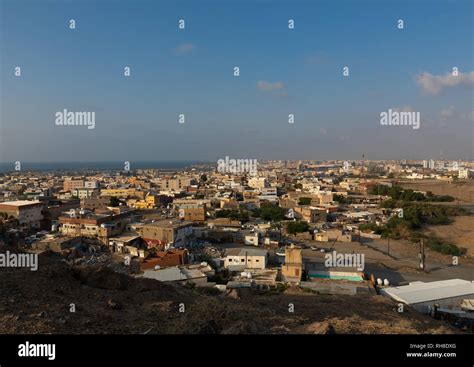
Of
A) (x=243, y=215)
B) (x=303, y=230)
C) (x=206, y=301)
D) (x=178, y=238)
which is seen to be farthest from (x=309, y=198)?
(x=206, y=301)

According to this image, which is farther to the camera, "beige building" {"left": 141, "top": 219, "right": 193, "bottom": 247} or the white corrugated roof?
"beige building" {"left": 141, "top": 219, "right": 193, "bottom": 247}

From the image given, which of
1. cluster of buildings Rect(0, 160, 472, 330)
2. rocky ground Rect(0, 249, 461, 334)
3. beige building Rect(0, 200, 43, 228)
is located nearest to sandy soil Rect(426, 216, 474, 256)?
cluster of buildings Rect(0, 160, 472, 330)

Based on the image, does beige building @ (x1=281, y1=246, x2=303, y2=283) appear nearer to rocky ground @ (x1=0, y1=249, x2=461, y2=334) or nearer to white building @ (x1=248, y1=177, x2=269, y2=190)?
rocky ground @ (x1=0, y1=249, x2=461, y2=334)

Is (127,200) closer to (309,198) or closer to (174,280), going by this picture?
(309,198)

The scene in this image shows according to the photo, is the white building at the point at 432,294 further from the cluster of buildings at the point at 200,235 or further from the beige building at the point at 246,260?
the beige building at the point at 246,260

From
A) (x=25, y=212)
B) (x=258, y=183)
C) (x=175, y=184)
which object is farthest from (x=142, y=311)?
(x=175, y=184)
